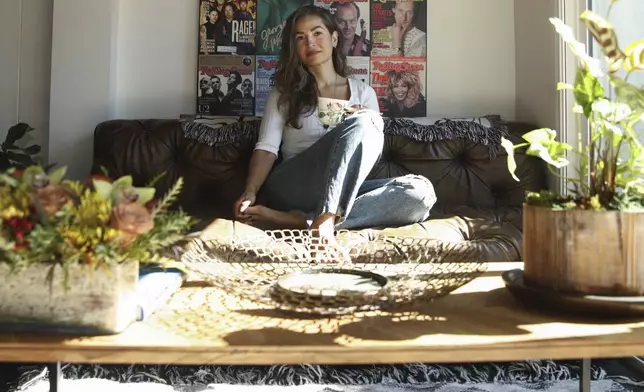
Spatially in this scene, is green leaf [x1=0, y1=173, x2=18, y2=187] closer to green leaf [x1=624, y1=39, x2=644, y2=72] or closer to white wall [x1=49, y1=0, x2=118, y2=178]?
green leaf [x1=624, y1=39, x2=644, y2=72]

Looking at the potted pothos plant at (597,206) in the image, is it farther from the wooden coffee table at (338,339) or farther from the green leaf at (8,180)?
the green leaf at (8,180)

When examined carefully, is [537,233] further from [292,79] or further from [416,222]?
[292,79]

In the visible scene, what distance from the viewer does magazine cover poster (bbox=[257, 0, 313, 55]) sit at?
2.04 m

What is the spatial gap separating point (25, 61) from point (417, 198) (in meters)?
1.46

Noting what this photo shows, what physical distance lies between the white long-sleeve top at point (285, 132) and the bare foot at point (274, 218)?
0.74 feet

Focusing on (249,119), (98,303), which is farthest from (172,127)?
(98,303)

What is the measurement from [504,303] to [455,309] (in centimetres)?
8

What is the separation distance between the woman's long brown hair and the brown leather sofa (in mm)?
174

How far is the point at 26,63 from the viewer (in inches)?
78.4

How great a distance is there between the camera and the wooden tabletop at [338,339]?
50cm

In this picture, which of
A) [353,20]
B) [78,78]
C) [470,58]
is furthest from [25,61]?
[470,58]

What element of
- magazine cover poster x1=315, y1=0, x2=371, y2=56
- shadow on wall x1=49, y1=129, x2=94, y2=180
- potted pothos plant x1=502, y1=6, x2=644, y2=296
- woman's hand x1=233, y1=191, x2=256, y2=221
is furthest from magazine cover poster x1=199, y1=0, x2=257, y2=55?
potted pothos plant x1=502, y1=6, x2=644, y2=296

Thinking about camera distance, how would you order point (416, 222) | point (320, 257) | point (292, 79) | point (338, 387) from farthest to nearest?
point (292, 79)
point (416, 222)
point (338, 387)
point (320, 257)

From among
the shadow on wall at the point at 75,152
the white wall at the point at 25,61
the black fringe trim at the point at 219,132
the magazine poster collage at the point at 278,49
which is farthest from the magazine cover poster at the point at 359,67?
the white wall at the point at 25,61
